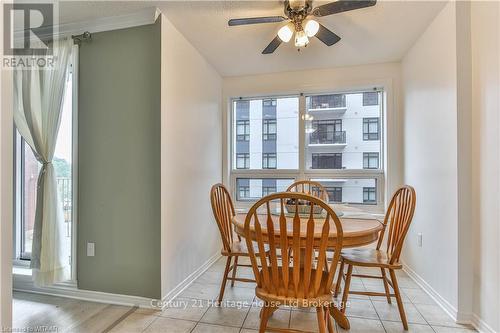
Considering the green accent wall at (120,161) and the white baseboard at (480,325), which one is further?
the green accent wall at (120,161)

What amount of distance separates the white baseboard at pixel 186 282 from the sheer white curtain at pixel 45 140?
0.90 meters

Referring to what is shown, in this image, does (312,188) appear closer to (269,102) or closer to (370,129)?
(370,129)

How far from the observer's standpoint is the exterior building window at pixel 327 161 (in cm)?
329

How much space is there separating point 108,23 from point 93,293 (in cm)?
226

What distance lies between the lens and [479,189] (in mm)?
1713

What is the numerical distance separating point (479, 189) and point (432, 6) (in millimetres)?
1440

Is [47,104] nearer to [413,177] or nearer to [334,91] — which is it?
[334,91]

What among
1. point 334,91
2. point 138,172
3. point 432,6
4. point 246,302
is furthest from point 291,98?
point 246,302

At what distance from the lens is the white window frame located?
315 cm

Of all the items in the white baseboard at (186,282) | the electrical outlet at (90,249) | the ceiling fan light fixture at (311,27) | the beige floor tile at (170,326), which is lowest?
the beige floor tile at (170,326)

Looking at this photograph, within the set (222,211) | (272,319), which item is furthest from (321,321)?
(222,211)

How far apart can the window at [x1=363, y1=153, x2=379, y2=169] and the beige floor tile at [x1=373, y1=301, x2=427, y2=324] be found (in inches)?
64.0

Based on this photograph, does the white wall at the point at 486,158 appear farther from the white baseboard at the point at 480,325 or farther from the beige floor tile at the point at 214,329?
the beige floor tile at the point at 214,329

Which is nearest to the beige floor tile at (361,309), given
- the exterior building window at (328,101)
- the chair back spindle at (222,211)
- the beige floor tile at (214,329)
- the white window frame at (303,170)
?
the beige floor tile at (214,329)
